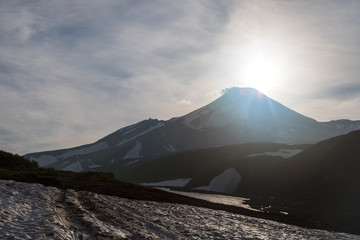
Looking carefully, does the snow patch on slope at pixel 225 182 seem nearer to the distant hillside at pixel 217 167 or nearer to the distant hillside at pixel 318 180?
the distant hillside at pixel 217 167

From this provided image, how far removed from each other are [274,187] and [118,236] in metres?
67.7

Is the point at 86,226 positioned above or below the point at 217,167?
below

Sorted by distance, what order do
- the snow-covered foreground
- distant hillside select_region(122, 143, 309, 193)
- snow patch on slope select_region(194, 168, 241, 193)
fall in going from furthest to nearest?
distant hillside select_region(122, 143, 309, 193) < snow patch on slope select_region(194, 168, 241, 193) < the snow-covered foreground

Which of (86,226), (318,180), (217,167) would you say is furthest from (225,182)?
(86,226)

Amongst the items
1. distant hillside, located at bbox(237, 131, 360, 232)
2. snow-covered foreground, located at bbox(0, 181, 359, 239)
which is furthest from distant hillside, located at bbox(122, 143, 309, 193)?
snow-covered foreground, located at bbox(0, 181, 359, 239)

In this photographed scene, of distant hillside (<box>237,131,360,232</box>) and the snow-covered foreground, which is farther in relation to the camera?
distant hillside (<box>237,131,360,232</box>)

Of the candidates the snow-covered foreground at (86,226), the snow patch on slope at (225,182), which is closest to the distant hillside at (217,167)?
the snow patch on slope at (225,182)

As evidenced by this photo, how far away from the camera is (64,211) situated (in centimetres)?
1891

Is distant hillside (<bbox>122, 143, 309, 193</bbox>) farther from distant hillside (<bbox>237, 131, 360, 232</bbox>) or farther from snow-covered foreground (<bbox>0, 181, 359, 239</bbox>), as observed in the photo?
snow-covered foreground (<bbox>0, 181, 359, 239</bbox>)

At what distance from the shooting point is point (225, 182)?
92562 millimetres

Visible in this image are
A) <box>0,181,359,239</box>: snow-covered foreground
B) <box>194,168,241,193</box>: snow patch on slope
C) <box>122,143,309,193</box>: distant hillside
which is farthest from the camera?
<box>122,143,309,193</box>: distant hillside

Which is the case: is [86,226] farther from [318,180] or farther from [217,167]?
[217,167]

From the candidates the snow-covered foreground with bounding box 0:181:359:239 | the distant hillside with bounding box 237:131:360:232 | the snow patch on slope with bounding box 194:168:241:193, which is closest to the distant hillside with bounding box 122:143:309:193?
the snow patch on slope with bounding box 194:168:241:193

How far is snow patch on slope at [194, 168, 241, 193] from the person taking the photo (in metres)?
88.4
